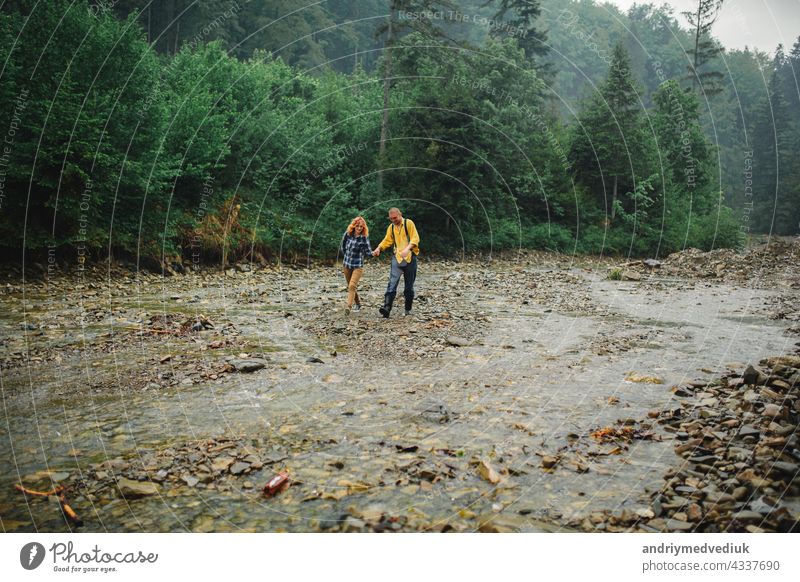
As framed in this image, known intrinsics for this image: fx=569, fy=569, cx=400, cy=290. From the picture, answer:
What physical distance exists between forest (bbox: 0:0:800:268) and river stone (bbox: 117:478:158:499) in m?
9.41

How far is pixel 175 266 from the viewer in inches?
897

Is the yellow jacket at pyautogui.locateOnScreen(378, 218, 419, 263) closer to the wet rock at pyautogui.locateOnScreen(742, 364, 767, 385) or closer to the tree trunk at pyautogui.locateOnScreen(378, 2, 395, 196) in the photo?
the wet rock at pyautogui.locateOnScreen(742, 364, 767, 385)

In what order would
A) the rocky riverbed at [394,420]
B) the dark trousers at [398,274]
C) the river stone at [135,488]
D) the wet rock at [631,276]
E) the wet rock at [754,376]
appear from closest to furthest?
the rocky riverbed at [394,420], the river stone at [135,488], the wet rock at [754,376], the dark trousers at [398,274], the wet rock at [631,276]

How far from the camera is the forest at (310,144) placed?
18.1m

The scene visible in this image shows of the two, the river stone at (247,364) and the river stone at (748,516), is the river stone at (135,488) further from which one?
the river stone at (748,516)

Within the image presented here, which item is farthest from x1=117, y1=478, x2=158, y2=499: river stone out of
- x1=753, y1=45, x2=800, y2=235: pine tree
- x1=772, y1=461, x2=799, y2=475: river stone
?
x1=753, y1=45, x2=800, y2=235: pine tree

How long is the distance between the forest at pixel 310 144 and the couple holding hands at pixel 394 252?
25.9ft

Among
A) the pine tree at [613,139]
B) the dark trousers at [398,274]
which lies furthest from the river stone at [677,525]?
the pine tree at [613,139]

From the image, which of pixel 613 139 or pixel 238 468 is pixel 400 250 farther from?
pixel 613 139

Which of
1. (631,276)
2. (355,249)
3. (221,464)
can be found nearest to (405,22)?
(631,276)

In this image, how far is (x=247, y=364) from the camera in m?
9.47

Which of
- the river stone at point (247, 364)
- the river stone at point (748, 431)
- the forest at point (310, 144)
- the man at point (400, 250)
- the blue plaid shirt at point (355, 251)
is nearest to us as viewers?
the river stone at point (748, 431)

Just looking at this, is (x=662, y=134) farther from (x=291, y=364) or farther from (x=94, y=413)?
(x=94, y=413)

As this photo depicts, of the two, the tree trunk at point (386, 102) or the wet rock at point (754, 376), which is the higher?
the tree trunk at point (386, 102)
